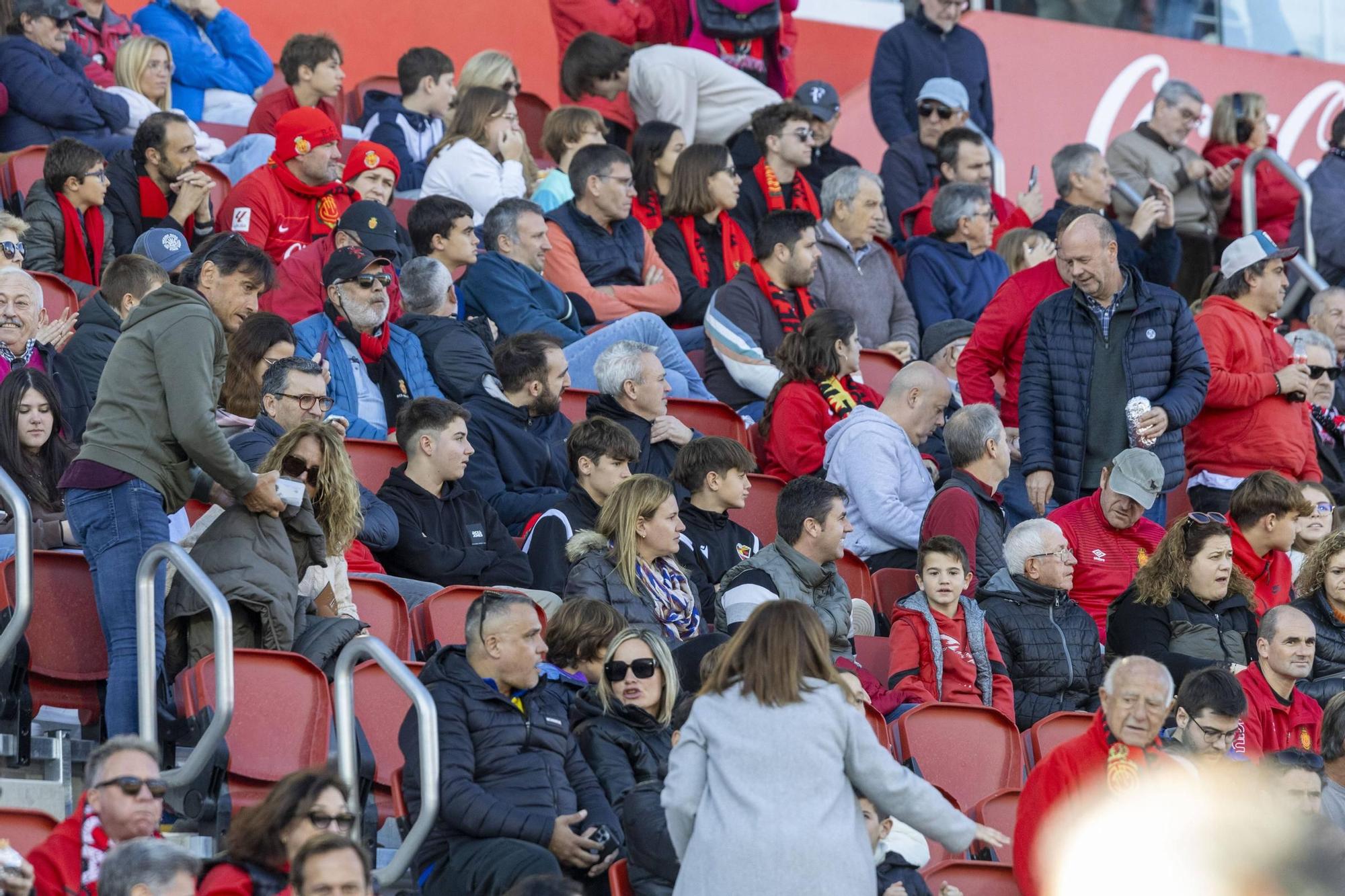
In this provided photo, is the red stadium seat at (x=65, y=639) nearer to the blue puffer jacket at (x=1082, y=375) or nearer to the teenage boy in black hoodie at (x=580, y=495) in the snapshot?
the teenage boy in black hoodie at (x=580, y=495)

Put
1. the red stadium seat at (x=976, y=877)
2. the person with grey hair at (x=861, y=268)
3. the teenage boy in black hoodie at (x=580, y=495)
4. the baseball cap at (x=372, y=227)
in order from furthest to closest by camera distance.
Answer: the person with grey hair at (x=861, y=268)
the baseball cap at (x=372, y=227)
the teenage boy in black hoodie at (x=580, y=495)
the red stadium seat at (x=976, y=877)

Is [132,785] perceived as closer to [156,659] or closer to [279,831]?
[279,831]

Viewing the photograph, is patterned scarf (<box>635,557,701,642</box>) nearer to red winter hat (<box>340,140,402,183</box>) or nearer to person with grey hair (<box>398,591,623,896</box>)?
person with grey hair (<box>398,591,623,896</box>)

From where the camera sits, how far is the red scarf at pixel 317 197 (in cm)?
870

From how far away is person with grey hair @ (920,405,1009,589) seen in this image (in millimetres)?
7359

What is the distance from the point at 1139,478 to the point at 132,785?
4012mm

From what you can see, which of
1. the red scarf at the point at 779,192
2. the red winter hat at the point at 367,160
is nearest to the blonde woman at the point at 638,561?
the red winter hat at the point at 367,160

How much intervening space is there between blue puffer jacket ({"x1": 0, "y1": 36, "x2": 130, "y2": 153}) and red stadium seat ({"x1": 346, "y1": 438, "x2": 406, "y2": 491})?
2.61 meters

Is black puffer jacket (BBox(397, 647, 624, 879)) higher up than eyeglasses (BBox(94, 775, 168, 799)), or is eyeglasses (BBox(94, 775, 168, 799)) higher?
eyeglasses (BBox(94, 775, 168, 799))

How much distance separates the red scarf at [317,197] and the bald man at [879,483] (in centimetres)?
231

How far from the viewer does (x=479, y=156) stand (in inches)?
372

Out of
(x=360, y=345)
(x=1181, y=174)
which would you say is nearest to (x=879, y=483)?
(x=360, y=345)

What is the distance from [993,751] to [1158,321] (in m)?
2.24

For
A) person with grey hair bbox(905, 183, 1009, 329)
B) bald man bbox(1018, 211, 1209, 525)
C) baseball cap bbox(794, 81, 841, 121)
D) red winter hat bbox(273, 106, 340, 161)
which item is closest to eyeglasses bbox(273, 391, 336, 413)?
red winter hat bbox(273, 106, 340, 161)
